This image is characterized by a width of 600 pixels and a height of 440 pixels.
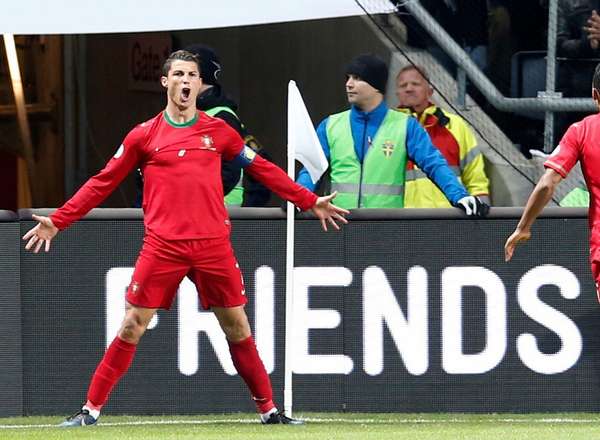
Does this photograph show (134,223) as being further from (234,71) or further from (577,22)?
(234,71)

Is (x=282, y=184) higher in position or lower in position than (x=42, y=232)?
higher

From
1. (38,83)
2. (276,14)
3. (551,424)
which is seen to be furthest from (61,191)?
(551,424)

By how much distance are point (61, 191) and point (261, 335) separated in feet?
17.4

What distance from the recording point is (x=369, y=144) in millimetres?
10773

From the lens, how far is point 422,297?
10344mm

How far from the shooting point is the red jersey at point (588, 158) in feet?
28.7

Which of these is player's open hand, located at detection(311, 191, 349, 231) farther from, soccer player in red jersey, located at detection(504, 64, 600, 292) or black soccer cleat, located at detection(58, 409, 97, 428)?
black soccer cleat, located at detection(58, 409, 97, 428)

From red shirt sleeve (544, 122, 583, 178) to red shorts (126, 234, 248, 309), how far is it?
1.73 metres

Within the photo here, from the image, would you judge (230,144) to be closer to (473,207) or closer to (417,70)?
(473,207)

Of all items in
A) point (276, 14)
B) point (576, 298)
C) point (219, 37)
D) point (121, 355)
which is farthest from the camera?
point (219, 37)

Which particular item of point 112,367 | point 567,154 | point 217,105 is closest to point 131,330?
point 112,367

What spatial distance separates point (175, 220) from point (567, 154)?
1.97 metres

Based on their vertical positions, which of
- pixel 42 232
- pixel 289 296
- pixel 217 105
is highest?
pixel 217 105

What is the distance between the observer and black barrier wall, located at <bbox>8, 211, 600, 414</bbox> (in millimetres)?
10320
